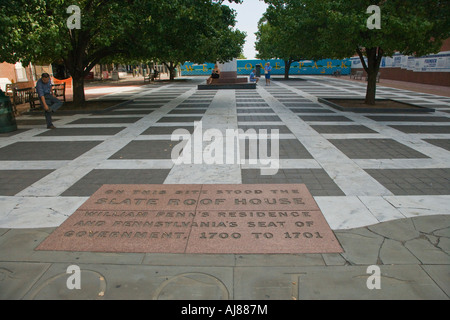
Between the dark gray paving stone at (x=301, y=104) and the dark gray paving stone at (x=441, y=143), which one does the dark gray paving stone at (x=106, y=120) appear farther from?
the dark gray paving stone at (x=441, y=143)

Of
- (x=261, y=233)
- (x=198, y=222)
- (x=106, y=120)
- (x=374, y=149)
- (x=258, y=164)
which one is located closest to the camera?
(x=261, y=233)

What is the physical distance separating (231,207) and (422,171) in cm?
391

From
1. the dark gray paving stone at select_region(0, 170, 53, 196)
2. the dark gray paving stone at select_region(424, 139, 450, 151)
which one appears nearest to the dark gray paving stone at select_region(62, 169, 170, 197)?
the dark gray paving stone at select_region(0, 170, 53, 196)

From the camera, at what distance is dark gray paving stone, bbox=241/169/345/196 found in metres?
5.41

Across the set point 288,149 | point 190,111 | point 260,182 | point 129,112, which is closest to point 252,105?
point 190,111

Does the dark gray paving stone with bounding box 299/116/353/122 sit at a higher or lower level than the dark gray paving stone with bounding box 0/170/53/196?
higher

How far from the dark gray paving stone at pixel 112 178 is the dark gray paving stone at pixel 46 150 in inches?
62.4

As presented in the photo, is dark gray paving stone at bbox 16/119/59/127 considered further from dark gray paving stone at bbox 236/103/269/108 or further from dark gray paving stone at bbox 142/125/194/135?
dark gray paving stone at bbox 236/103/269/108

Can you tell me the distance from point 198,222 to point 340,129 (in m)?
7.17

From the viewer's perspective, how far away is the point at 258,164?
6773 mm

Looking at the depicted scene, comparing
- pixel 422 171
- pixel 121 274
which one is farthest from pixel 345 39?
pixel 121 274

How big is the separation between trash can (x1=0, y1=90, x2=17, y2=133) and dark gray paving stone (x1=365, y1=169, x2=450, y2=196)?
9.95 metres

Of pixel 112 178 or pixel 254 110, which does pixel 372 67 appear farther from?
pixel 112 178

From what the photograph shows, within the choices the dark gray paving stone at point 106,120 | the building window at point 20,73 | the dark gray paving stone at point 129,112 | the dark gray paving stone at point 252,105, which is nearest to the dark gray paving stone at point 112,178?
the dark gray paving stone at point 106,120
